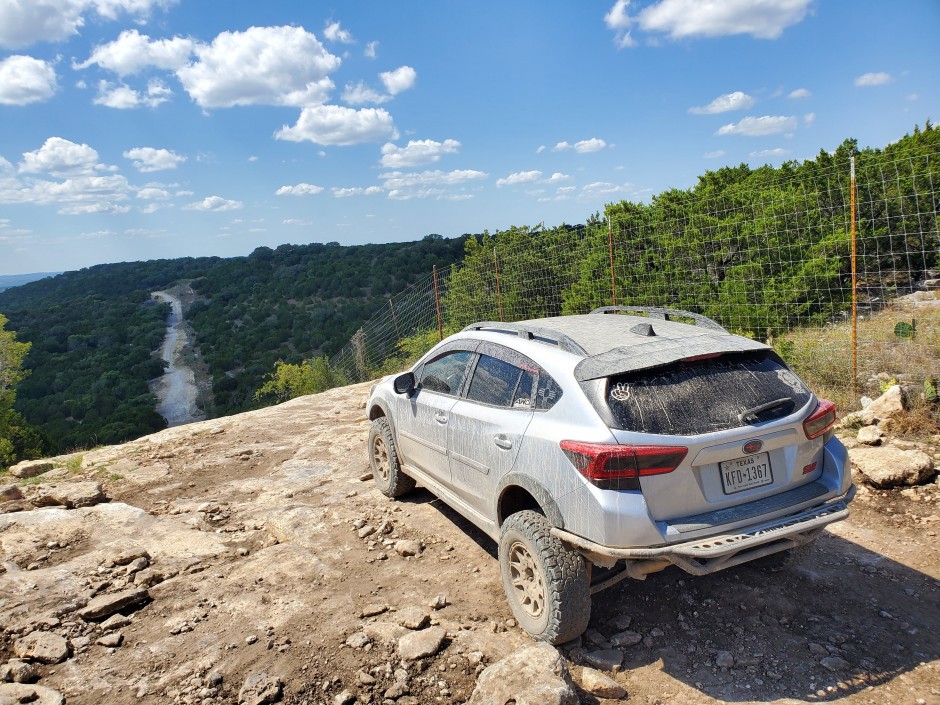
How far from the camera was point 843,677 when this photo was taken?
270 centimetres

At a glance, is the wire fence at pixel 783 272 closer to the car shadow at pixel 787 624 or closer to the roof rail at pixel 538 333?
the car shadow at pixel 787 624

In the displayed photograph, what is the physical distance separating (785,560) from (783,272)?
754 centimetres

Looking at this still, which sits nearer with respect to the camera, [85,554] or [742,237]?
[85,554]

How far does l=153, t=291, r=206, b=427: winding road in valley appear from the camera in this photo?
40.2 meters

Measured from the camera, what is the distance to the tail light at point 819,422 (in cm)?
292

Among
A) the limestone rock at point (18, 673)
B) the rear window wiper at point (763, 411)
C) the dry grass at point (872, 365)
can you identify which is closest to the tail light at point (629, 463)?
the rear window wiper at point (763, 411)

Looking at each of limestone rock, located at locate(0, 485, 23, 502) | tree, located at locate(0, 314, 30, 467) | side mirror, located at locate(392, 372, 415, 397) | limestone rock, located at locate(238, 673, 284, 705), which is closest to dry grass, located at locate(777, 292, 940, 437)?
side mirror, located at locate(392, 372, 415, 397)

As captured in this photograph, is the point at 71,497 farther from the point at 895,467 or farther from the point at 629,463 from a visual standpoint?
the point at 895,467

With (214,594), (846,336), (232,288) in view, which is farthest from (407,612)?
(232,288)

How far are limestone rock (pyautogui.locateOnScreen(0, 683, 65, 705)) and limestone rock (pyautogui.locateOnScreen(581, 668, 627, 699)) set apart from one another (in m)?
2.62

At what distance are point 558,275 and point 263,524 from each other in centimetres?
790

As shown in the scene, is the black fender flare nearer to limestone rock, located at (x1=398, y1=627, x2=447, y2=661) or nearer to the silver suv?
the silver suv

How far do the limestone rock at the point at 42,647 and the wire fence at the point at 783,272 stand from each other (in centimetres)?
712

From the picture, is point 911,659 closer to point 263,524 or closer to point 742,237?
point 263,524
